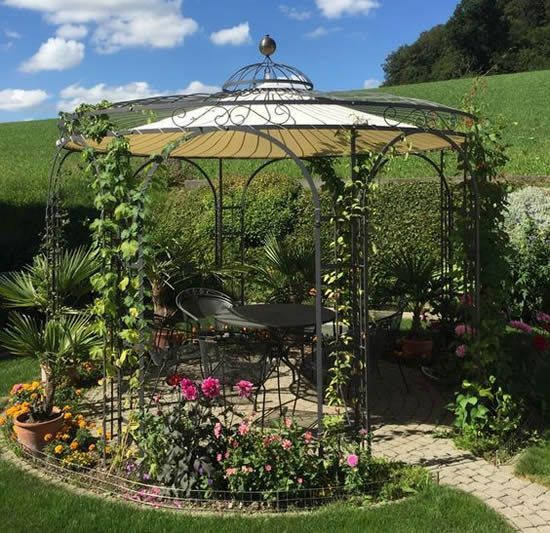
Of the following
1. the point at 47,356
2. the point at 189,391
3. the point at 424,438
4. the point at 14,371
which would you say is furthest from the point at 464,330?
the point at 14,371

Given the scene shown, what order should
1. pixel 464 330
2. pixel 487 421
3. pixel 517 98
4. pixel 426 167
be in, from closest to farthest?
1. pixel 487 421
2. pixel 464 330
3. pixel 426 167
4. pixel 517 98

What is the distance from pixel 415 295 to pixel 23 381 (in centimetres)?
419

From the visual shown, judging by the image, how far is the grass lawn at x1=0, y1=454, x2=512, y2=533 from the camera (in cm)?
351

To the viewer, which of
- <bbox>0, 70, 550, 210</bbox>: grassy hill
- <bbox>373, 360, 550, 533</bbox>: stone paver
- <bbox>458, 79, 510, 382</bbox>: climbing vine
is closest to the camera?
<bbox>373, 360, 550, 533</bbox>: stone paver

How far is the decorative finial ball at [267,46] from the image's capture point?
516 centimetres

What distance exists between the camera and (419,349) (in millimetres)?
6660

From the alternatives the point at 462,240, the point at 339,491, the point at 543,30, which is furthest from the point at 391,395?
the point at 543,30

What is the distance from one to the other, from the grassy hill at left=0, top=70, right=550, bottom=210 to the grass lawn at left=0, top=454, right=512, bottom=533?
2.96m

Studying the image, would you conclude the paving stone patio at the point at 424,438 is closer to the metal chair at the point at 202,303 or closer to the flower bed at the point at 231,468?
the flower bed at the point at 231,468

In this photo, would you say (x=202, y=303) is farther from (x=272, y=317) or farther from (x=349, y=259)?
(x=349, y=259)

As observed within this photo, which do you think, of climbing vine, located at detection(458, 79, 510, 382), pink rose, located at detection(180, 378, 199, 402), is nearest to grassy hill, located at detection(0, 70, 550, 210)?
climbing vine, located at detection(458, 79, 510, 382)

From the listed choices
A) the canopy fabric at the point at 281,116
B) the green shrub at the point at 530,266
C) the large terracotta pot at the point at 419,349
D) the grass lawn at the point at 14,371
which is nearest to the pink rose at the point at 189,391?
the canopy fabric at the point at 281,116

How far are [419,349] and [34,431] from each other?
3.93 m

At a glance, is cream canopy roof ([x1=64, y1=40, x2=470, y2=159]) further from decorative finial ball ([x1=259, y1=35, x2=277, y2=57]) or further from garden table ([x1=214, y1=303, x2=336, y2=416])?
garden table ([x1=214, y1=303, x2=336, y2=416])
